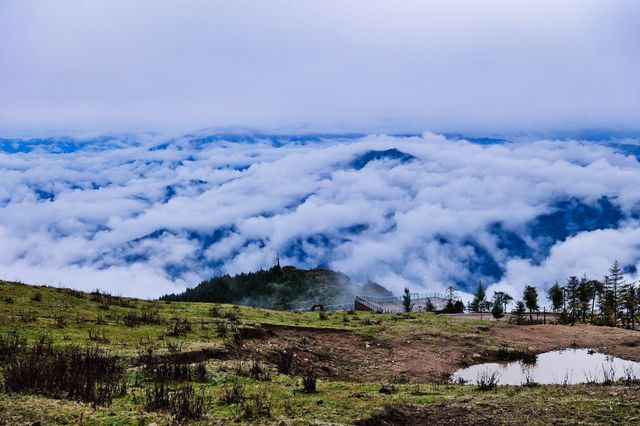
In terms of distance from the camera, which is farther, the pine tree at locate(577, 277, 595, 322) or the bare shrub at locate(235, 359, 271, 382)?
the pine tree at locate(577, 277, 595, 322)

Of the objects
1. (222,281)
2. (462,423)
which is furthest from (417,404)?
(222,281)

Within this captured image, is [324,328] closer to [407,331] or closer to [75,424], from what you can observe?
[407,331]

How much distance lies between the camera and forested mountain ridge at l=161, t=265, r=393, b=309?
118 metres

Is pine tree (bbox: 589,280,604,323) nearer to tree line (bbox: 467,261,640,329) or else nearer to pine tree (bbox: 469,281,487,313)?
tree line (bbox: 467,261,640,329)

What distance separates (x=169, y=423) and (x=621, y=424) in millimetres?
9631

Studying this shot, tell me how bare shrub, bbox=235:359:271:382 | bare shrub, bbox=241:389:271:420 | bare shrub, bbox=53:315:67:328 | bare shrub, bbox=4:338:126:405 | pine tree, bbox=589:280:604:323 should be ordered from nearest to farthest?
1. bare shrub, bbox=241:389:271:420
2. bare shrub, bbox=4:338:126:405
3. bare shrub, bbox=235:359:271:382
4. bare shrub, bbox=53:315:67:328
5. pine tree, bbox=589:280:604:323

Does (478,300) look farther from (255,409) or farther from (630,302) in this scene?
(255,409)

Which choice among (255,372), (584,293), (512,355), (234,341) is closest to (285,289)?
(584,293)

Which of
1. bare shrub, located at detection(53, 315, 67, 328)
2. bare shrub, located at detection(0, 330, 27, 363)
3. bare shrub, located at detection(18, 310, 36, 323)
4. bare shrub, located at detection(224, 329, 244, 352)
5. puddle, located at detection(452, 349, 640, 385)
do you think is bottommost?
puddle, located at detection(452, 349, 640, 385)

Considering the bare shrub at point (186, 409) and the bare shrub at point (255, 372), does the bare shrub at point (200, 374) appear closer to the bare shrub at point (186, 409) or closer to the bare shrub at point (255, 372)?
the bare shrub at point (255, 372)

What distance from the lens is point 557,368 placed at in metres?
27.3

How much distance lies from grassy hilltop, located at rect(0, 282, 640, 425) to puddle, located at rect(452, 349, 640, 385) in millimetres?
1297

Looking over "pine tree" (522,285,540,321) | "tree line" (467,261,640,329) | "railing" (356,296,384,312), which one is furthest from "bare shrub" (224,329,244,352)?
"railing" (356,296,384,312)

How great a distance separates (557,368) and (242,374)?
18074 mm
